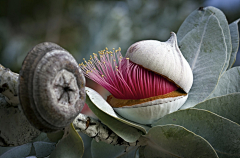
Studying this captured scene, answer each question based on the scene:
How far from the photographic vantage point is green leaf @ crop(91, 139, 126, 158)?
1.00 feet

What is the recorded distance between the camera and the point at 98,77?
11.7 inches

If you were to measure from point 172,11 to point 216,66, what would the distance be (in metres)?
0.53

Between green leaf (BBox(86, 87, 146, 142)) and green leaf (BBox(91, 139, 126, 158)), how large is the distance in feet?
0.24

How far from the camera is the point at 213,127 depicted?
241mm

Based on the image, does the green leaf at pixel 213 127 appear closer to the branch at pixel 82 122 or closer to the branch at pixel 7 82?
the branch at pixel 82 122

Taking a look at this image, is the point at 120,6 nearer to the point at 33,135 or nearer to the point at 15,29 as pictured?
the point at 15,29

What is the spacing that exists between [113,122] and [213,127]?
12cm

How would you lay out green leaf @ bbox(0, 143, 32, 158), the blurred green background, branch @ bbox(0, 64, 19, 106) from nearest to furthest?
branch @ bbox(0, 64, 19, 106)
green leaf @ bbox(0, 143, 32, 158)
the blurred green background

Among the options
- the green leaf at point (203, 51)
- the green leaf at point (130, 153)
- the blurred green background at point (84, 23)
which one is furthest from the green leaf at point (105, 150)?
the blurred green background at point (84, 23)

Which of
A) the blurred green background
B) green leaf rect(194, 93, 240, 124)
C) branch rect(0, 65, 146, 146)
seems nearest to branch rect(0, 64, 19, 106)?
branch rect(0, 65, 146, 146)

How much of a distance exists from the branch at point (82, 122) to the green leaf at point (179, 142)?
0.03 metres

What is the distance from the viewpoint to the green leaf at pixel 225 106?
0.26 meters

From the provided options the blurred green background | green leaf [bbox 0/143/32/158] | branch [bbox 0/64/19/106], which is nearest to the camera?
branch [bbox 0/64/19/106]

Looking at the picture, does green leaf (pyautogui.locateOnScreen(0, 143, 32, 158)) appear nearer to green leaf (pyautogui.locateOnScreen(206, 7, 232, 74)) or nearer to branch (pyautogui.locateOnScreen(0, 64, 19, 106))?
branch (pyautogui.locateOnScreen(0, 64, 19, 106))
